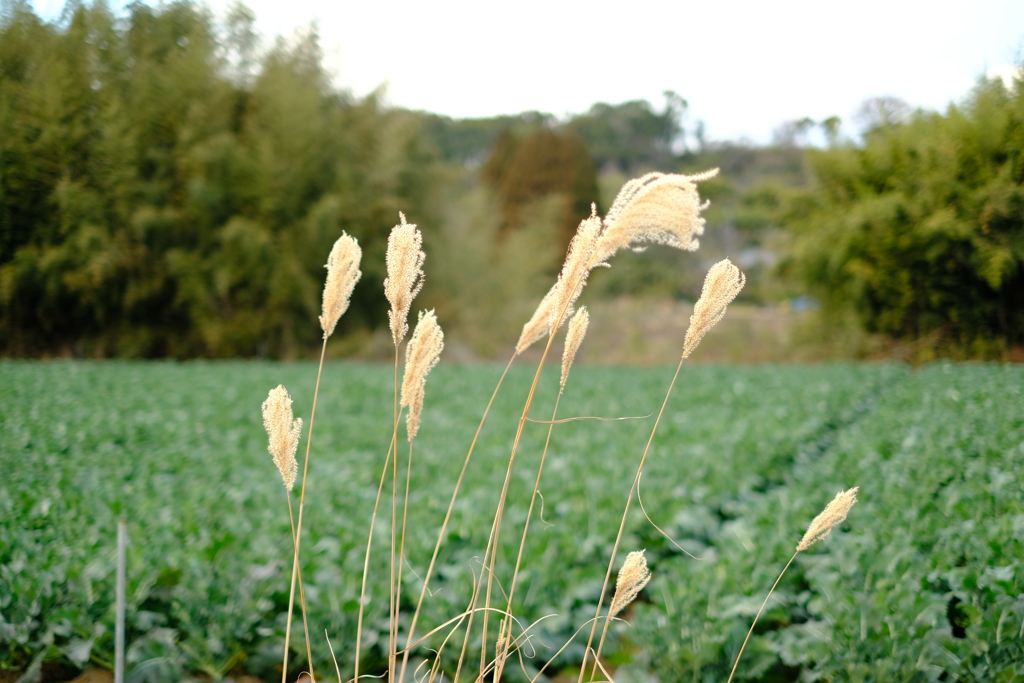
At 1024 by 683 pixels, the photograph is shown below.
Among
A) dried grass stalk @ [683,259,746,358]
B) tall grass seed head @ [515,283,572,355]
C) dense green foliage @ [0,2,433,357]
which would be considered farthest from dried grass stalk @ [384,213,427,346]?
dense green foliage @ [0,2,433,357]

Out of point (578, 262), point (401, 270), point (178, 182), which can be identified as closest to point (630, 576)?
point (578, 262)

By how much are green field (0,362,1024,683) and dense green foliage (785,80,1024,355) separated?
306 mm

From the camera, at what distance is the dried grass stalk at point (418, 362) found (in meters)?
1.06

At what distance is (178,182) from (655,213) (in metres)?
5.61

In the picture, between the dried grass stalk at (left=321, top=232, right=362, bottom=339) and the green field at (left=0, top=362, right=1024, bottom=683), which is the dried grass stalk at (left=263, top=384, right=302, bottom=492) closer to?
the dried grass stalk at (left=321, top=232, right=362, bottom=339)

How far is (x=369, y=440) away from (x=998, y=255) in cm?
343

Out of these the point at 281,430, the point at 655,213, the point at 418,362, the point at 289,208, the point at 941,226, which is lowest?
the point at 281,430

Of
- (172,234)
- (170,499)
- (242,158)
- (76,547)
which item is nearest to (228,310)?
(242,158)

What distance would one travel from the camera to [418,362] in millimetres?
1062

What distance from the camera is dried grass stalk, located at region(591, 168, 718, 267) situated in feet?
3.37

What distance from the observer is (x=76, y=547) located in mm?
1812

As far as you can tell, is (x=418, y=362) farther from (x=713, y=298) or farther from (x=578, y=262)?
(x=713, y=298)

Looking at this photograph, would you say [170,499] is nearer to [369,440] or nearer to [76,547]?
[76,547]

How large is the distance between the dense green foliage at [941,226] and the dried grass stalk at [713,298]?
1502 mm
